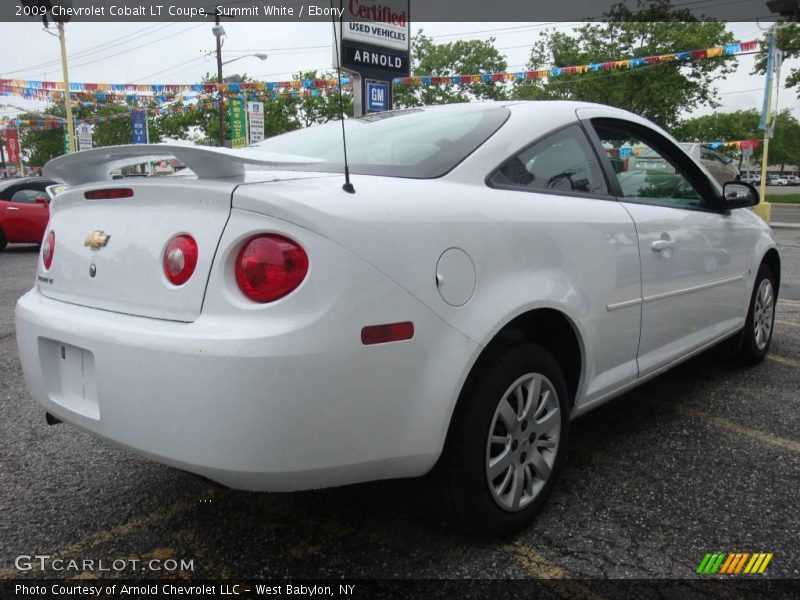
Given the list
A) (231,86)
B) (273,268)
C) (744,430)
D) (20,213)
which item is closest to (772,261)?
(744,430)

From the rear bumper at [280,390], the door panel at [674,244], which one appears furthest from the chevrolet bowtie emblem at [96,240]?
the door panel at [674,244]

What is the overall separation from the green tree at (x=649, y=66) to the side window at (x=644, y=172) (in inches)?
1117

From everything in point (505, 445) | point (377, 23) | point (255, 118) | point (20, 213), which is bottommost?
point (505, 445)

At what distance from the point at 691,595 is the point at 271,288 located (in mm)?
1462

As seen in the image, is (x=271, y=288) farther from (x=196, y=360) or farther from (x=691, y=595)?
(x=691, y=595)

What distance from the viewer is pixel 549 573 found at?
1966 mm

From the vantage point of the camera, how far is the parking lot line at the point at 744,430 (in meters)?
2.92

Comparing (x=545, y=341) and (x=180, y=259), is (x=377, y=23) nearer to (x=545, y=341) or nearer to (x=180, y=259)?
(x=545, y=341)

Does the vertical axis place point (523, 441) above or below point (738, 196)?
below

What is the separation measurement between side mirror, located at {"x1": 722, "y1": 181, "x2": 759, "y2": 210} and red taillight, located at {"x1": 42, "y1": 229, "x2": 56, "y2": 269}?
3138 millimetres

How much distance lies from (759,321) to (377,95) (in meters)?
8.44

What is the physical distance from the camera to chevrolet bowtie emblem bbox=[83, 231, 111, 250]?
1.99m

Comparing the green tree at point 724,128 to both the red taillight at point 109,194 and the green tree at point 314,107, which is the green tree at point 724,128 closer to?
the green tree at point 314,107

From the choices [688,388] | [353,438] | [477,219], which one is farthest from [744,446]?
[353,438]
